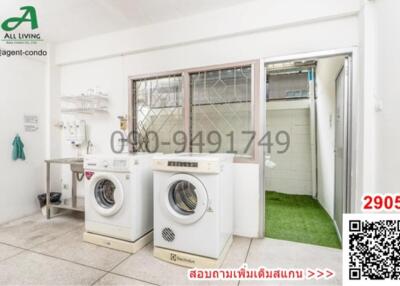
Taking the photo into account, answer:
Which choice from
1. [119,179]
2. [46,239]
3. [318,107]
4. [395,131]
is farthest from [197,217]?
[318,107]

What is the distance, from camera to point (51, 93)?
3.37 m

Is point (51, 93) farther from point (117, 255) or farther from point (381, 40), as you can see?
point (381, 40)

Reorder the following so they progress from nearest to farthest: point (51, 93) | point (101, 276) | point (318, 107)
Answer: point (101, 276)
point (51, 93)
point (318, 107)

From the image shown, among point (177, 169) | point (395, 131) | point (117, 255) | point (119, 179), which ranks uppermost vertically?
point (395, 131)

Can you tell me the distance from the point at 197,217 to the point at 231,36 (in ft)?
6.77

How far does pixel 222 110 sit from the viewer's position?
8.66 ft

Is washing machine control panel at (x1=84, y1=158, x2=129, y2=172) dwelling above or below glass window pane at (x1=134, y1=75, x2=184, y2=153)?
below

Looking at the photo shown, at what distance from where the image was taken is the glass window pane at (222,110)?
8.20 ft

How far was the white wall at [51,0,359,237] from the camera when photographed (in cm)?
212

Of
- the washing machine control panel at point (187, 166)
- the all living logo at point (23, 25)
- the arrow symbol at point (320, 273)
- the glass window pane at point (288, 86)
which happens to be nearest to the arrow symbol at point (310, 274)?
the arrow symbol at point (320, 273)

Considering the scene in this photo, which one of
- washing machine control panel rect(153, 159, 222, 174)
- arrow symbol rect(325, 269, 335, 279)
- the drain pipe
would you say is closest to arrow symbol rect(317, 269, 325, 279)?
arrow symbol rect(325, 269, 335, 279)

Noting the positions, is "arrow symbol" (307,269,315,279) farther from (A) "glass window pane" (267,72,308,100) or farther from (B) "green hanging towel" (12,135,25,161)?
(B) "green hanging towel" (12,135,25,161)

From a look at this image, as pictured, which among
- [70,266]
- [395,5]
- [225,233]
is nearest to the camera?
[395,5]

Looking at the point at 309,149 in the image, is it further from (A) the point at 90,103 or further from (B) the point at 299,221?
(A) the point at 90,103
